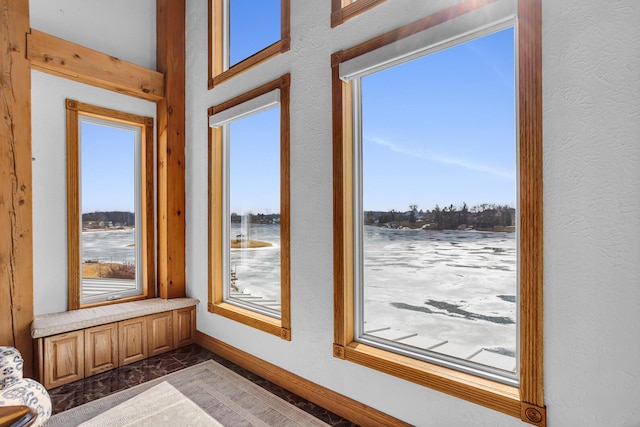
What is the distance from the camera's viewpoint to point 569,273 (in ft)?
4.97

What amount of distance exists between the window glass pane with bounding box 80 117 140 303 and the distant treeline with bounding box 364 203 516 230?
274 cm

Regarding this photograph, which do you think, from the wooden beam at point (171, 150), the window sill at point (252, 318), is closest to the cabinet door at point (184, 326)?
the wooden beam at point (171, 150)

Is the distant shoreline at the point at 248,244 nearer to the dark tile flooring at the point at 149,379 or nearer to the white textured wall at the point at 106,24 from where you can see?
the dark tile flooring at the point at 149,379

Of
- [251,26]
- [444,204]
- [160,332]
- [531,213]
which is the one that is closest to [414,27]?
A: [444,204]

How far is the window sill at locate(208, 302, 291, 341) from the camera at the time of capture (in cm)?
275

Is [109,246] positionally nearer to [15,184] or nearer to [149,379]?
[15,184]

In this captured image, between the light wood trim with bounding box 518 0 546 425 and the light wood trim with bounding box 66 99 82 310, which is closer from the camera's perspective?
the light wood trim with bounding box 518 0 546 425

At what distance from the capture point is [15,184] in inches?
110

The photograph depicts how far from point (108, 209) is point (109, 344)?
1338 millimetres

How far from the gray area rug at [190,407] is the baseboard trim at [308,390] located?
14cm

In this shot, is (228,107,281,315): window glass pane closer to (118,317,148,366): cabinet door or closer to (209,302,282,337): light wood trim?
(209,302,282,337): light wood trim

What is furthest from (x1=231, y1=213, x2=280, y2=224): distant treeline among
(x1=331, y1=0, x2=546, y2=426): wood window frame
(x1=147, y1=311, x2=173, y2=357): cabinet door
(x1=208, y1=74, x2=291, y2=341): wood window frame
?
(x1=331, y1=0, x2=546, y2=426): wood window frame

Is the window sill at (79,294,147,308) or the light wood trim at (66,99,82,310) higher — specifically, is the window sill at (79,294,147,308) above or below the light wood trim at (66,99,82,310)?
below

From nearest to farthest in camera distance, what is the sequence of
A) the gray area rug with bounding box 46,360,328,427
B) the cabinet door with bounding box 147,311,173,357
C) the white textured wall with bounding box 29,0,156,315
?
the gray area rug with bounding box 46,360,328,427 → the white textured wall with bounding box 29,0,156,315 → the cabinet door with bounding box 147,311,173,357
